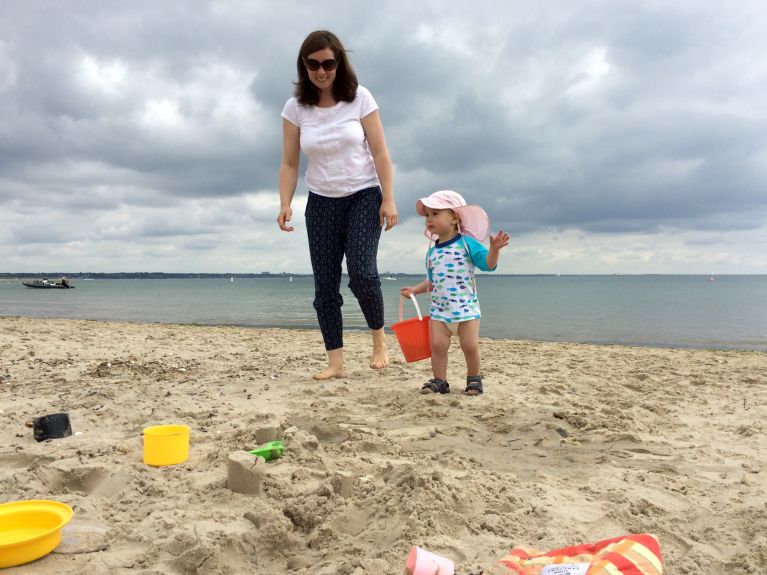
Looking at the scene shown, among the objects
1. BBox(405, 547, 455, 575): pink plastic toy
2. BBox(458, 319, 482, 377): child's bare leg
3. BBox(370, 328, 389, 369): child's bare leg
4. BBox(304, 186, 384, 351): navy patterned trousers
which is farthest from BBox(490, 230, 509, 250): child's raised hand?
BBox(405, 547, 455, 575): pink plastic toy

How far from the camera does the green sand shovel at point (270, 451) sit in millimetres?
2389

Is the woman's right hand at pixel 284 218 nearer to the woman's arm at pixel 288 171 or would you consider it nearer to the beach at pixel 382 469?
the woman's arm at pixel 288 171

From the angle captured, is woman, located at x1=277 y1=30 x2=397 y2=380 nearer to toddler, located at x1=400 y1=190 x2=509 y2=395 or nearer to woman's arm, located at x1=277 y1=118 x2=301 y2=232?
woman's arm, located at x1=277 y1=118 x2=301 y2=232

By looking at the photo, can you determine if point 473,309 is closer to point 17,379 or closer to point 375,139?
point 375,139

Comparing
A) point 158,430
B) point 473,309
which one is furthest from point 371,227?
point 158,430

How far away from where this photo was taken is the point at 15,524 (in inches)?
70.3

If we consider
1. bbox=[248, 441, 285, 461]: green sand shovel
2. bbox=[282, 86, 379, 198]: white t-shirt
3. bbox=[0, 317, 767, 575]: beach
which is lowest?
bbox=[0, 317, 767, 575]: beach

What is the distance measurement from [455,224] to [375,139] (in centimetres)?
89

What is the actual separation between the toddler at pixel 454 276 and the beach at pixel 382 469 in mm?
297

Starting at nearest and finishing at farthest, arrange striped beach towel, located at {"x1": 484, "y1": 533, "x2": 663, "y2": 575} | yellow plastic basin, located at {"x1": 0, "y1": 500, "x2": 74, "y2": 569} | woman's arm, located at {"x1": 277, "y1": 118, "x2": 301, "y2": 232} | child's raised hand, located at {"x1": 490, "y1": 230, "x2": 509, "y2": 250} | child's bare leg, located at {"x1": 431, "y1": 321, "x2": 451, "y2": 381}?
striped beach towel, located at {"x1": 484, "y1": 533, "x2": 663, "y2": 575}
yellow plastic basin, located at {"x1": 0, "y1": 500, "x2": 74, "y2": 569}
child's raised hand, located at {"x1": 490, "y1": 230, "x2": 509, "y2": 250}
child's bare leg, located at {"x1": 431, "y1": 321, "x2": 451, "y2": 381}
woman's arm, located at {"x1": 277, "y1": 118, "x2": 301, "y2": 232}

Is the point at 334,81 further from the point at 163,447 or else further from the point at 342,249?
the point at 163,447

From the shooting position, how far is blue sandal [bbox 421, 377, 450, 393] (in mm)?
3814

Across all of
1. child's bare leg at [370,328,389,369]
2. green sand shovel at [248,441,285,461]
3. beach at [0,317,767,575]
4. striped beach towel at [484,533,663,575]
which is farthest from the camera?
child's bare leg at [370,328,389,369]

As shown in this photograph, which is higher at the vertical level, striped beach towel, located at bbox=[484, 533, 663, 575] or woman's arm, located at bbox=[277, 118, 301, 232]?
woman's arm, located at bbox=[277, 118, 301, 232]
